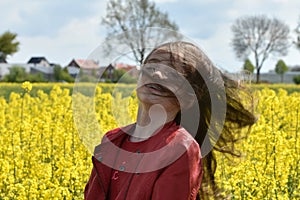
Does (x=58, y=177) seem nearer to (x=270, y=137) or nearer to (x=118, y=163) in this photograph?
(x=270, y=137)

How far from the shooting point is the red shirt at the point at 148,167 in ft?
5.72

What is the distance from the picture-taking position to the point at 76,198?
461 cm

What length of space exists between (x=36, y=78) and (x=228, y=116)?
30.7 metres

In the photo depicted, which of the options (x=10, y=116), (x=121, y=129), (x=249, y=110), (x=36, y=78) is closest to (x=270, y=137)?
(x=249, y=110)

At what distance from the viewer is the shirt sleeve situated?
1.73 m

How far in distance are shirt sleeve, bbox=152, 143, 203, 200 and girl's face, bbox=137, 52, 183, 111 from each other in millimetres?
177

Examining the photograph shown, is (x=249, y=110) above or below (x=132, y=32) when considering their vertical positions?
below

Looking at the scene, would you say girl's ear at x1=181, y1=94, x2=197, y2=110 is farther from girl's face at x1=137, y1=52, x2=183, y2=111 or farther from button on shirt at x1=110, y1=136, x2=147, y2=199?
button on shirt at x1=110, y1=136, x2=147, y2=199

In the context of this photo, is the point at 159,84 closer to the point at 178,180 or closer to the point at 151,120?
the point at 151,120

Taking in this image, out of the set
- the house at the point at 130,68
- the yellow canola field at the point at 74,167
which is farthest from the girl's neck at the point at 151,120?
the yellow canola field at the point at 74,167

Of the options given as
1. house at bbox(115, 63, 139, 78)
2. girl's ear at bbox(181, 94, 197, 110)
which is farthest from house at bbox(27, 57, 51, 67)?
girl's ear at bbox(181, 94, 197, 110)

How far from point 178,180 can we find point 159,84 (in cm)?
30

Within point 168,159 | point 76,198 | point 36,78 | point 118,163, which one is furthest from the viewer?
point 36,78

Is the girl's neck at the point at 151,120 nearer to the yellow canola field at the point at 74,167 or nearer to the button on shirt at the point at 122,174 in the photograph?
the button on shirt at the point at 122,174
